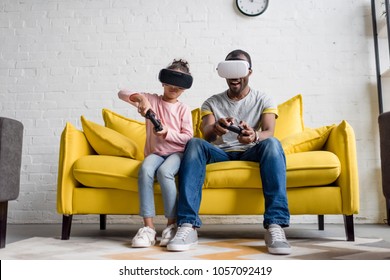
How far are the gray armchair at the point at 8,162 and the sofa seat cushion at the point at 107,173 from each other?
0.95 feet

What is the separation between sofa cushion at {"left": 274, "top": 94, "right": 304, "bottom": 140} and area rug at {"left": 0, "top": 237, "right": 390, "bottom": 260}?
695mm

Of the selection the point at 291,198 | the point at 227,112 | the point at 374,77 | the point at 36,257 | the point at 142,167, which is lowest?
the point at 36,257

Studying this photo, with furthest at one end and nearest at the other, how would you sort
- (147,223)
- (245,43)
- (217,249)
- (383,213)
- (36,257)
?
(245,43) → (383,213) → (147,223) → (217,249) → (36,257)

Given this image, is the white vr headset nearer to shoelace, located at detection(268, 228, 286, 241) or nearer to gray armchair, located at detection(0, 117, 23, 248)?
shoelace, located at detection(268, 228, 286, 241)

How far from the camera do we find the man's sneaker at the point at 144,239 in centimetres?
178

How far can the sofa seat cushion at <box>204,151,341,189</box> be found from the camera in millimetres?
1898

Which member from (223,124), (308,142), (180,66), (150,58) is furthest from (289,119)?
(150,58)

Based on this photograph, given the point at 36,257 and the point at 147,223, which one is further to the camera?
the point at 147,223

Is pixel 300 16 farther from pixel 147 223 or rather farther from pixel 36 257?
pixel 36 257

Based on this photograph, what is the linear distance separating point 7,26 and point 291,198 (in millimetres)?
2698

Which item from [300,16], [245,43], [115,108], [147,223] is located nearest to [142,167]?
[147,223]

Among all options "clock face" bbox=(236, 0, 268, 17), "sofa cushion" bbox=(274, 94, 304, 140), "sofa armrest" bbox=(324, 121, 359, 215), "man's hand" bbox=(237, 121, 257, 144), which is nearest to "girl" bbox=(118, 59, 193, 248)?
"man's hand" bbox=(237, 121, 257, 144)

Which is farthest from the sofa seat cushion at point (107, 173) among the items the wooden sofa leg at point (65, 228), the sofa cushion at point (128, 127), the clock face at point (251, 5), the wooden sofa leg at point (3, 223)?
the clock face at point (251, 5)

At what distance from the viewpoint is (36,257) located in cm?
157
